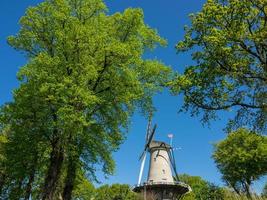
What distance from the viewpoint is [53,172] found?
2248 centimetres

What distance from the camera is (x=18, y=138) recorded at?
24.8 meters

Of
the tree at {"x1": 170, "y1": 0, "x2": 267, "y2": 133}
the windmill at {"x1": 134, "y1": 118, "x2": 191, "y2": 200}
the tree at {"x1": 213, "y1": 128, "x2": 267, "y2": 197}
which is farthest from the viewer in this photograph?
the tree at {"x1": 213, "y1": 128, "x2": 267, "y2": 197}

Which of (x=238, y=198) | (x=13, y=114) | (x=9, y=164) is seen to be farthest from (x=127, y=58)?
(x=238, y=198)

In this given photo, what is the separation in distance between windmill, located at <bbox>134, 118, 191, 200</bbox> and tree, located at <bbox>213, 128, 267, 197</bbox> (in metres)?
9.79

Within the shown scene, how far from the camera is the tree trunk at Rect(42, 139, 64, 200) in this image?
2198 cm

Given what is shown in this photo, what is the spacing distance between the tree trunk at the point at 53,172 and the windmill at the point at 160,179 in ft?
55.9

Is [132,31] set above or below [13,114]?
above

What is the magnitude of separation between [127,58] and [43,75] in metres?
5.67

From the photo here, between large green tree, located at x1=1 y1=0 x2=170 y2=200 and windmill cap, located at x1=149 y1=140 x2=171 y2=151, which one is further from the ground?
windmill cap, located at x1=149 y1=140 x2=171 y2=151

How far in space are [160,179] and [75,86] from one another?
24870 mm

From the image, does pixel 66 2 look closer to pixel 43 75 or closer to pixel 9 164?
pixel 43 75

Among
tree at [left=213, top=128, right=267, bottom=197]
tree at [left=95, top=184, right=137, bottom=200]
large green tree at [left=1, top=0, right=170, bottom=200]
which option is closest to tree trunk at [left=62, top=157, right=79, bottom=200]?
large green tree at [left=1, top=0, right=170, bottom=200]

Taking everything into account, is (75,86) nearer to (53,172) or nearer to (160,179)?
(53,172)

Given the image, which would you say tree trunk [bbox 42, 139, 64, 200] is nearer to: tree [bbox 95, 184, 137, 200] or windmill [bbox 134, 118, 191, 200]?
windmill [bbox 134, 118, 191, 200]
